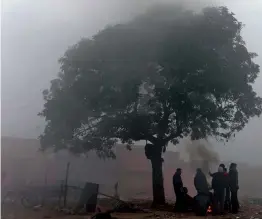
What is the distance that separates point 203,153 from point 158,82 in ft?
53.4

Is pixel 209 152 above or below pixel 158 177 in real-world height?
above

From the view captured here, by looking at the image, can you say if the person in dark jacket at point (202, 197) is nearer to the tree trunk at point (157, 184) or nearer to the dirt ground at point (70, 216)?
the dirt ground at point (70, 216)

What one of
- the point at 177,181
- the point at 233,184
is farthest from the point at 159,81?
the point at 233,184

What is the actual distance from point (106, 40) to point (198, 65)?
3810 millimetres

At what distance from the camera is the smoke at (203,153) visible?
28.7m

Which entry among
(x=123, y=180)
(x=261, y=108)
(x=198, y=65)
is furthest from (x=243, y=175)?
(x=198, y=65)

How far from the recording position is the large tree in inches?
551

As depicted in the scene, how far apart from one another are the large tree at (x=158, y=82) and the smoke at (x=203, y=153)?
13.5 m

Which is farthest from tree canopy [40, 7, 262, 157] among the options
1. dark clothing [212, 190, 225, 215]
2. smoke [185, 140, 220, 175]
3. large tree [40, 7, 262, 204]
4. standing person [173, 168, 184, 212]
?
smoke [185, 140, 220, 175]

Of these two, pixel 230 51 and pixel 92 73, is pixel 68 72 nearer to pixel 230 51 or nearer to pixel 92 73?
→ pixel 92 73

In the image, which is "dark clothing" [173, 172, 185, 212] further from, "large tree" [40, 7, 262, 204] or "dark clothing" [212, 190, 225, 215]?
"large tree" [40, 7, 262, 204]

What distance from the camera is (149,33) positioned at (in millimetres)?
14703

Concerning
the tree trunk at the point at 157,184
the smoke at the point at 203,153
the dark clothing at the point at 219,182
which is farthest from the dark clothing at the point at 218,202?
the smoke at the point at 203,153

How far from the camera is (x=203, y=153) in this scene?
28859 mm
